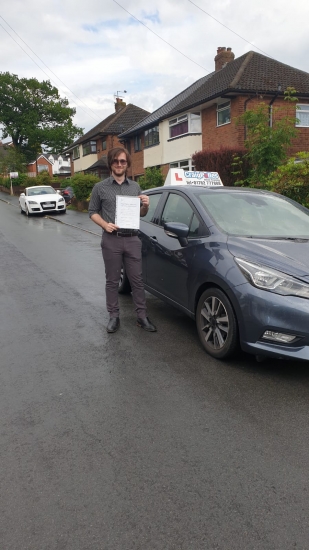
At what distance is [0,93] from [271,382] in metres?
65.0

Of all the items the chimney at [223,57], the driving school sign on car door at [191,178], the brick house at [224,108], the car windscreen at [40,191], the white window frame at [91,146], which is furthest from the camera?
the white window frame at [91,146]

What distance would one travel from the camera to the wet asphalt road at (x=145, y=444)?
6.98 ft

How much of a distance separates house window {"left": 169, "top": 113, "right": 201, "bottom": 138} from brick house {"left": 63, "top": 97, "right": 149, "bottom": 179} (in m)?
11.7

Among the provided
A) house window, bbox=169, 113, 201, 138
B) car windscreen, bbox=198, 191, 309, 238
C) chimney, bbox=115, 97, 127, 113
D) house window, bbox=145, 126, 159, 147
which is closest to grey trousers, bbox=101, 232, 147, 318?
car windscreen, bbox=198, 191, 309, 238

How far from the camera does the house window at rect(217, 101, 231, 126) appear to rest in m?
21.7

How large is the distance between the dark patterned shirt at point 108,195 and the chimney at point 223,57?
2564 centimetres

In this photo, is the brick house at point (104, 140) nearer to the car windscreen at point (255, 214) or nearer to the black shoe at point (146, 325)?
the car windscreen at point (255, 214)

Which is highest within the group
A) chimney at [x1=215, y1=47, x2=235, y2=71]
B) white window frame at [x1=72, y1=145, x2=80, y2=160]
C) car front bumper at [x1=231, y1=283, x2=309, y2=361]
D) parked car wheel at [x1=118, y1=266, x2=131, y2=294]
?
chimney at [x1=215, y1=47, x2=235, y2=71]

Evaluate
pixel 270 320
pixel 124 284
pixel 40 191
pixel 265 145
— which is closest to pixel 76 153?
pixel 40 191

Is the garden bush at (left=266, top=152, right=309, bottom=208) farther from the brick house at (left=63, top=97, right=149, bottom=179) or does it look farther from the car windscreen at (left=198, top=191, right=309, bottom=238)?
the brick house at (left=63, top=97, right=149, bottom=179)

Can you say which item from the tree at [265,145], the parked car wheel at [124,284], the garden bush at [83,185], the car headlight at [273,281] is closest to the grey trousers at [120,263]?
the parked car wheel at [124,284]

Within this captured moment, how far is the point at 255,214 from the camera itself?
4707 mm

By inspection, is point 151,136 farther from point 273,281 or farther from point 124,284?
point 273,281

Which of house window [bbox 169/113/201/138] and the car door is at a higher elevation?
house window [bbox 169/113/201/138]
